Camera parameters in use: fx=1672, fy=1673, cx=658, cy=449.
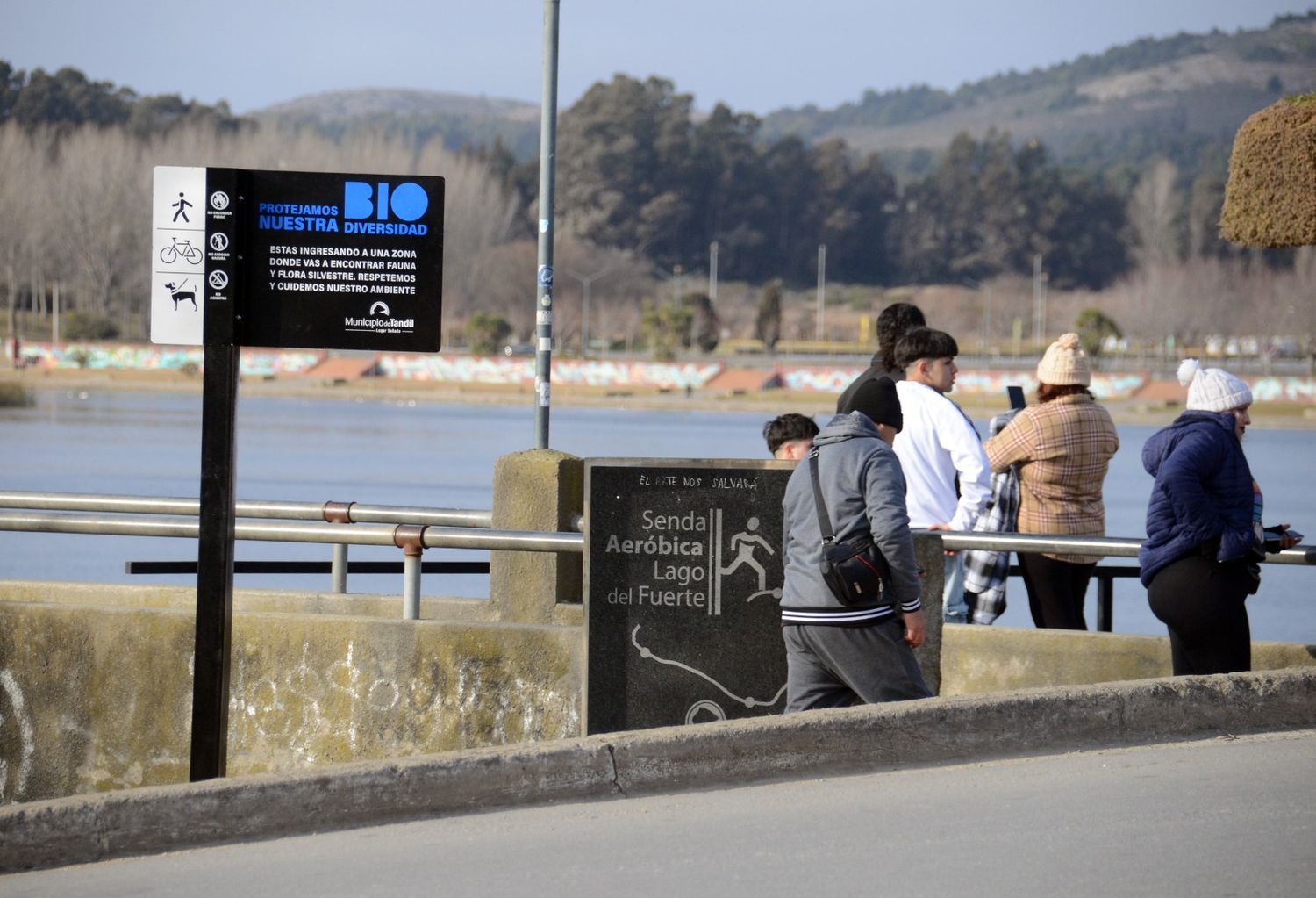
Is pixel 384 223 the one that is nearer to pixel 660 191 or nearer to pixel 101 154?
pixel 101 154

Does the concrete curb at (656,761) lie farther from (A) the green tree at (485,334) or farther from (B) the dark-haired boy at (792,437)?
(A) the green tree at (485,334)

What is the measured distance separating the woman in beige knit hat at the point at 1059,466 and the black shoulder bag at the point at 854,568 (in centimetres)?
209

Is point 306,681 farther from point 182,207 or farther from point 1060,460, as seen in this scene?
point 1060,460

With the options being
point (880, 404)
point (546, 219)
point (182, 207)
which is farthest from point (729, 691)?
point (546, 219)

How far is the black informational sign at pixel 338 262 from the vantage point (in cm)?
625

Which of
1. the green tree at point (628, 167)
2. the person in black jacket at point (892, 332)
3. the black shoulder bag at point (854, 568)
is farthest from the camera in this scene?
the green tree at point (628, 167)

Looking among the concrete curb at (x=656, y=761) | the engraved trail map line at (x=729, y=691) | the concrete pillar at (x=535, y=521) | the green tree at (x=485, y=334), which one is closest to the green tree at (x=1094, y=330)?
the green tree at (x=485, y=334)

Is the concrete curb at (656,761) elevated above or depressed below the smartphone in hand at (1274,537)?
below

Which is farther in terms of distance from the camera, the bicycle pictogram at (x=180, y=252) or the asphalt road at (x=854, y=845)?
the bicycle pictogram at (x=180, y=252)

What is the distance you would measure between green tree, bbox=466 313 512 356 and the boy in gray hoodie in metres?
89.7

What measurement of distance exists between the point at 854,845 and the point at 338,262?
9.41ft

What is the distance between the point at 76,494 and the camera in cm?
835

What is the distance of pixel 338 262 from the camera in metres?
6.25

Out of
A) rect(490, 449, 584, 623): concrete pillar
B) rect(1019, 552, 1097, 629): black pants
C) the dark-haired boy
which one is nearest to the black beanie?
the dark-haired boy
